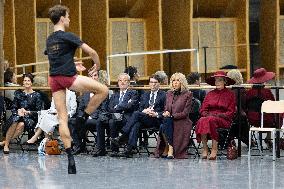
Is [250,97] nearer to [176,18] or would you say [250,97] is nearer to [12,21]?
[12,21]

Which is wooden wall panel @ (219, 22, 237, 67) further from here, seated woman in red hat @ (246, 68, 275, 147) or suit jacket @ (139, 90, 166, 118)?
suit jacket @ (139, 90, 166, 118)

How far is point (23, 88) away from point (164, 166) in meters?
4.02

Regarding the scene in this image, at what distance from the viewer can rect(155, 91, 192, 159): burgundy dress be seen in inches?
703

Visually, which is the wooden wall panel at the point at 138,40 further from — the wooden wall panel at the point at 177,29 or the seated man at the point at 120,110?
the seated man at the point at 120,110

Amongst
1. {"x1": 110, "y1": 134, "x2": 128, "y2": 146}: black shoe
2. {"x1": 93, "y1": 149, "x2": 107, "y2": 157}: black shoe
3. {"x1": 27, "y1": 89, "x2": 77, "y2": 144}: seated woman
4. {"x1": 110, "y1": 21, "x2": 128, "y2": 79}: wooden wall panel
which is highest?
{"x1": 110, "y1": 21, "x2": 128, "y2": 79}: wooden wall panel

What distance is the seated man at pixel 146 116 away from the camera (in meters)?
18.1

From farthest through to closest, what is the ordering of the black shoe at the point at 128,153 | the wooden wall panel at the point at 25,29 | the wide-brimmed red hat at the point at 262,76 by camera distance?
1. the wooden wall panel at the point at 25,29
2. the wide-brimmed red hat at the point at 262,76
3. the black shoe at the point at 128,153

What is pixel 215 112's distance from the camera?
17734 mm

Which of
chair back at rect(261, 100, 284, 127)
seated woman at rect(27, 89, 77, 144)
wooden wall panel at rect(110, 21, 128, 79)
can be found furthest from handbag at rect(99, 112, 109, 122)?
wooden wall panel at rect(110, 21, 128, 79)

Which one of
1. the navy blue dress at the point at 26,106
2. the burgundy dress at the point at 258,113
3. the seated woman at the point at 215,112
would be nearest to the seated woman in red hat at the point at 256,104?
the burgundy dress at the point at 258,113

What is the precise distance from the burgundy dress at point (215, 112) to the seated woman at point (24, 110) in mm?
3185

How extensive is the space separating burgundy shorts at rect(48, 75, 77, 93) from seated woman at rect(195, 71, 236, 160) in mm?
3249

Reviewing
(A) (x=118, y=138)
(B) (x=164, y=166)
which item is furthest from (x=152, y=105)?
(B) (x=164, y=166)

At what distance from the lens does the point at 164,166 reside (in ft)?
54.1
